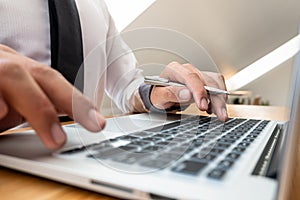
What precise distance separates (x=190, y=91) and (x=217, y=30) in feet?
4.12

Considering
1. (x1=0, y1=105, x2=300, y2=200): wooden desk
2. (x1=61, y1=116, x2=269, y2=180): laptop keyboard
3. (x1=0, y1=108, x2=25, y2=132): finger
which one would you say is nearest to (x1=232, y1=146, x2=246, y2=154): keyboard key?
(x1=61, y1=116, x2=269, y2=180): laptop keyboard

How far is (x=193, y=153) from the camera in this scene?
0.21 m

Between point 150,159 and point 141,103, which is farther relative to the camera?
point 141,103

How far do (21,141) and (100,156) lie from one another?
0.11 meters

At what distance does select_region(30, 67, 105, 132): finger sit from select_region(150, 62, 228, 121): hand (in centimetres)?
27

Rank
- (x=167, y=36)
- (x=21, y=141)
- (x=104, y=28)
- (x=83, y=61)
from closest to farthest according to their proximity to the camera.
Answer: (x=21, y=141) → (x=167, y=36) → (x=83, y=61) → (x=104, y=28)

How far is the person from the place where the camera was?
207mm

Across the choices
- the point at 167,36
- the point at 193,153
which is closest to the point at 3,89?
the point at 193,153

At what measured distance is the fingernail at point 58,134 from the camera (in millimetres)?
205

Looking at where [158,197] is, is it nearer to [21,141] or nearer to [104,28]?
[21,141]

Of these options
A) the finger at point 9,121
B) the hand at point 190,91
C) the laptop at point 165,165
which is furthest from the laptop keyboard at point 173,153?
the hand at point 190,91

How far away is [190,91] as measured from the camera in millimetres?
484

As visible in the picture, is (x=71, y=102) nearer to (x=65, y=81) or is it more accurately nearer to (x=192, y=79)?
(x=65, y=81)

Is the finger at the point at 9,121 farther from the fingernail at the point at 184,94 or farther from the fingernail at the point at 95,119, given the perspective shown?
the fingernail at the point at 184,94
